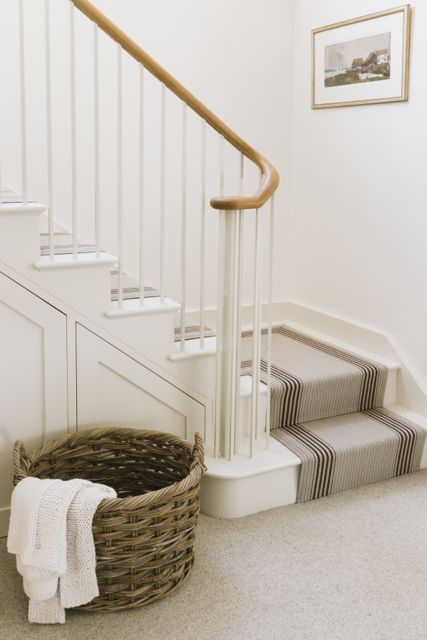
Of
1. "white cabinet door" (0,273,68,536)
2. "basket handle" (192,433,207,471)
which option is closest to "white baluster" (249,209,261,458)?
"basket handle" (192,433,207,471)

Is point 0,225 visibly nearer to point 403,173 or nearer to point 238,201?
point 238,201

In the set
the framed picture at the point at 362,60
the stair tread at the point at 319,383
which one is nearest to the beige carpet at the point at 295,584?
the stair tread at the point at 319,383

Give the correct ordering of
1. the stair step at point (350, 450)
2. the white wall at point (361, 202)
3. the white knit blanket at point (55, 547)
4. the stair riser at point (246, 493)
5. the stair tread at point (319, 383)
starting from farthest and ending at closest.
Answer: the white wall at point (361, 202) < the stair tread at point (319, 383) < the stair step at point (350, 450) < the stair riser at point (246, 493) < the white knit blanket at point (55, 547)

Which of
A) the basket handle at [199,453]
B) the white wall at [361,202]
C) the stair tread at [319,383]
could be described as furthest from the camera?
the white wall at [361,202]

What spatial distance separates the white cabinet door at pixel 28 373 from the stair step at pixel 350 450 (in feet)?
3.17

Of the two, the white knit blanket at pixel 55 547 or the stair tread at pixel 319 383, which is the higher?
the stair tread at pixel 319 383

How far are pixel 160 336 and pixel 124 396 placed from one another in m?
0.26

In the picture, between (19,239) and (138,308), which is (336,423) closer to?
(138,308)

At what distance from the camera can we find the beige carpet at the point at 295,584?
2176mm

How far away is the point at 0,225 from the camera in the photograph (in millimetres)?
2400

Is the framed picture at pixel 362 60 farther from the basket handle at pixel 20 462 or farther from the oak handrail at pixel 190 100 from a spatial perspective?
the basket handle at pixel 20 462

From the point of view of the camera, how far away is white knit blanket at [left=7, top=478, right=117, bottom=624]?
2121 mm

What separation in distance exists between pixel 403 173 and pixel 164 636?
2203 millimetres

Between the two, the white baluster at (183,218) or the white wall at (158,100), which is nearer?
the white baluster at (183,218)
